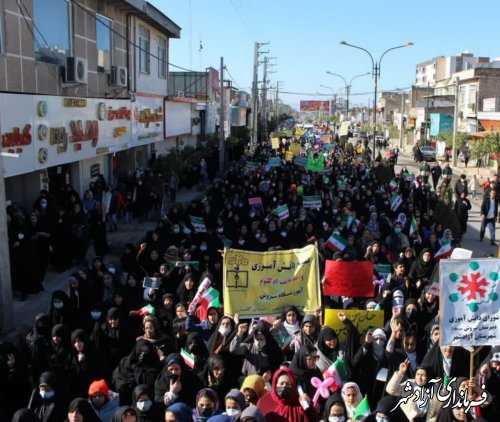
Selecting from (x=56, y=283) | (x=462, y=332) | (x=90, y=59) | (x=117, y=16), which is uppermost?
(x=117, y=16)

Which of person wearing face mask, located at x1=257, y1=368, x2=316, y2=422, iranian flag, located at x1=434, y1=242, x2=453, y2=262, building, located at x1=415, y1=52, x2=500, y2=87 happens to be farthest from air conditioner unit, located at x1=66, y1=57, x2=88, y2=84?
building, located at x1=415, y1=52, x2=500, y2=87

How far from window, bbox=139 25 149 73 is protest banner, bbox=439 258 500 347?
64.6 ft

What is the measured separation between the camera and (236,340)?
6.43 m

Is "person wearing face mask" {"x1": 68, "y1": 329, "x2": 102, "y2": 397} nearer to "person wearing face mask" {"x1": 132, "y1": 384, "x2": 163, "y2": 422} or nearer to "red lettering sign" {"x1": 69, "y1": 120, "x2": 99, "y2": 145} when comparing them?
"person wearing face mask" {"x1": 132, "y1": 384, "x2": 163, "y2": 422}

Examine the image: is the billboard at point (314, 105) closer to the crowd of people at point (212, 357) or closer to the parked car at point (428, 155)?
the parked car at point (428, 155)

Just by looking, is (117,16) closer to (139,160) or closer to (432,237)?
(139,160)

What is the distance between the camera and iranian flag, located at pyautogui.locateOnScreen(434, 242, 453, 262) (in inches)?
407

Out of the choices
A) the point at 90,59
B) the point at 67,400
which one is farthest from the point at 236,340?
the point at 90,59

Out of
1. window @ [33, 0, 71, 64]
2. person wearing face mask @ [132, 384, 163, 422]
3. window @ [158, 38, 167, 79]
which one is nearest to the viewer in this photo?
person wearing face mask @ [132, 384, 163, 422]

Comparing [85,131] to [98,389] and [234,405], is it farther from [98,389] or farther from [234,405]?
[234,405]

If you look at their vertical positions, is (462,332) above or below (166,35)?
below

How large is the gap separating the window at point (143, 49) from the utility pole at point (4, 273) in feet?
52.0

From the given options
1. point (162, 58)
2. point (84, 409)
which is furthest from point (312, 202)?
point (162, 58)

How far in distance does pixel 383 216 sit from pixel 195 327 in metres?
7.54
